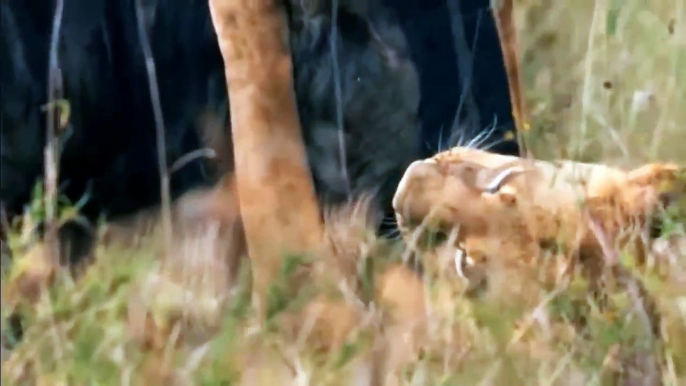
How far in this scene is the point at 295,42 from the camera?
1225 mm

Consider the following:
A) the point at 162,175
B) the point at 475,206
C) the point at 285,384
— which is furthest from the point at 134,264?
the point at 475,206

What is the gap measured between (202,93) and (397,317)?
31cm

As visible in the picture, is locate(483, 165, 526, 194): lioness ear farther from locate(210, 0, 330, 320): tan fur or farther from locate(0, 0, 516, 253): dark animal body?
locate(210, 0, 330, 320): tan fur

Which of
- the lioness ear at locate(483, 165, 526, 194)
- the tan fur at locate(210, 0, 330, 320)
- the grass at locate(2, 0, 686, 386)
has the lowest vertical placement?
the grass at locate(2, 0, 686, 386)

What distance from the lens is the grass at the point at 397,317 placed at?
3.84 ft

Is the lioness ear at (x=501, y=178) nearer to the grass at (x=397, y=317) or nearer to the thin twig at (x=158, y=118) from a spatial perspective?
the grass at (x=397, y=317)

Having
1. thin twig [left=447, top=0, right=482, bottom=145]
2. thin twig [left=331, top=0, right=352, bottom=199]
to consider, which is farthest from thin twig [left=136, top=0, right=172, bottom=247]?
thin twig [left=447, top=0, right=482, bottom=145]

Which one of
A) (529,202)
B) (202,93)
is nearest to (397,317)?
(529,202)

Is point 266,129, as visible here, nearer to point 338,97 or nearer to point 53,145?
point 338,97

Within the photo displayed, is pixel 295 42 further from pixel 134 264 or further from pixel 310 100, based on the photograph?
pixel 134 264

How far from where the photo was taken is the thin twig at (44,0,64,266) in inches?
47.7

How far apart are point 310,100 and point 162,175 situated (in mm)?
177

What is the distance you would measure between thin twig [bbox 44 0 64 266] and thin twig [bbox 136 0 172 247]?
9 centimetres

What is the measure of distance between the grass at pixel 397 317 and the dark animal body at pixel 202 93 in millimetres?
63
